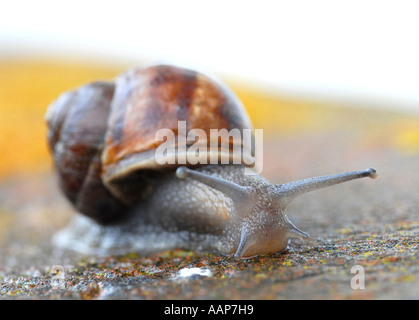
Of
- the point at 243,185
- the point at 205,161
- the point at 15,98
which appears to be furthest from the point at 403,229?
the point at 15,98

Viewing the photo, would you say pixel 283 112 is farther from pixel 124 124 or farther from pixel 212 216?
pixel 212 216

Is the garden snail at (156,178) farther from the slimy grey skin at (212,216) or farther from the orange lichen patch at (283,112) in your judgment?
the orange lichen patch at (283,112)

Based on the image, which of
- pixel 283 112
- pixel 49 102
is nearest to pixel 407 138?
pixel 283 112

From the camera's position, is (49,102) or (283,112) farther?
(283,112)

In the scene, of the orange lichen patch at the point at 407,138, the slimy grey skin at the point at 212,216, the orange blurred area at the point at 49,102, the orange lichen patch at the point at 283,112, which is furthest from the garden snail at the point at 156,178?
the orange lichen patch at the point at 283,112

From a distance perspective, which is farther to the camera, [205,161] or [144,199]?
[144,199]

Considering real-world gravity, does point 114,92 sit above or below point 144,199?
above
